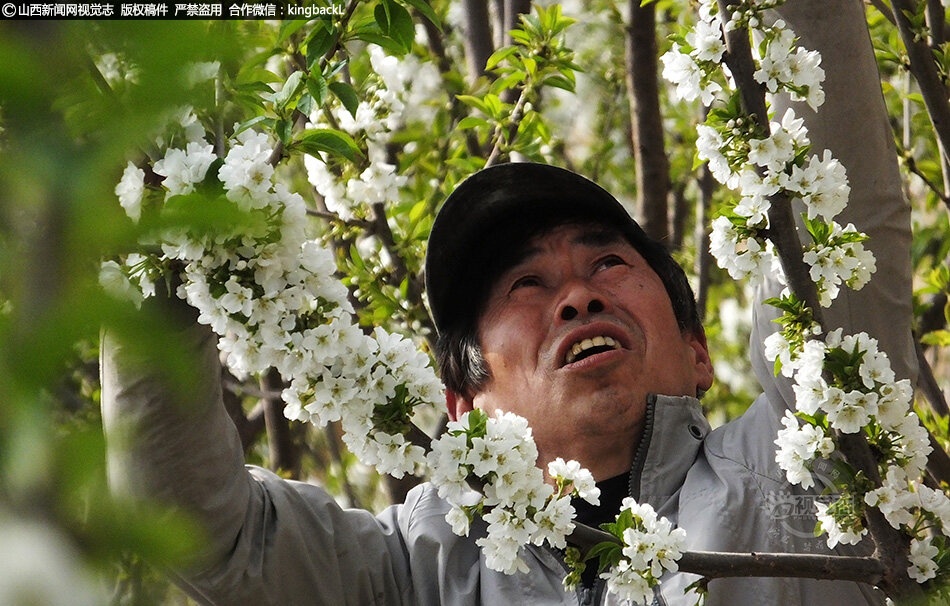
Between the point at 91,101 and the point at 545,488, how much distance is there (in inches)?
41.1

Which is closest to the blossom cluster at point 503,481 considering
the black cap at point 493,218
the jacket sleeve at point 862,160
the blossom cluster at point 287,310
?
the blossom cluster at point 287,310

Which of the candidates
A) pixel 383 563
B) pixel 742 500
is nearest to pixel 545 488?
pixel 742 500

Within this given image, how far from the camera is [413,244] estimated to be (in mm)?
3293

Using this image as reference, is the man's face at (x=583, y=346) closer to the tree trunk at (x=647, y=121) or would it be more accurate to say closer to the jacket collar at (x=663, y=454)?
the jacket collar at (x=663, y=454)

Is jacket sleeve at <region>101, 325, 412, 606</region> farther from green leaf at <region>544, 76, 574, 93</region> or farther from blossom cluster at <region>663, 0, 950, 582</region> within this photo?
green leaf at <region>544, 76, 574, 93</region>

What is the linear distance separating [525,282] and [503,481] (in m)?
1.13

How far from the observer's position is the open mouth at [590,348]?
257cm

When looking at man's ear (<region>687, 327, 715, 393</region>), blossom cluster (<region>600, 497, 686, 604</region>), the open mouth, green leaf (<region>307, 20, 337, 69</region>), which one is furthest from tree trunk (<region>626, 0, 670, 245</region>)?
blossom cluster (<region>600, 497, 686, 604</region>)

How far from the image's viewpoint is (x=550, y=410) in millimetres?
2531

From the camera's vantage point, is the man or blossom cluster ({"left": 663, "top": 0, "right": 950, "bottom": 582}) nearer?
blossom cluster ({"left": 663, "top": 0, "right": 950, "bottom": 582})

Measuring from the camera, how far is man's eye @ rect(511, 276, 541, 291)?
2.78 metres

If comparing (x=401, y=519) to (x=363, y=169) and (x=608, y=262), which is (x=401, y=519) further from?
(x=363, y=169)

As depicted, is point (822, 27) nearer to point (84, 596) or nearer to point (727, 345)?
point (84, 596)

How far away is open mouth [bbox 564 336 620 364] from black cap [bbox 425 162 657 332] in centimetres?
38
